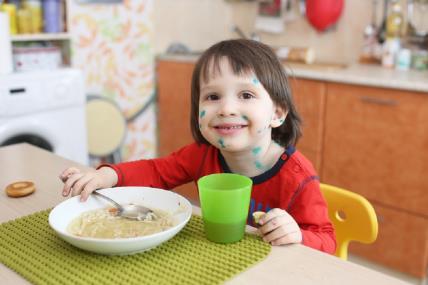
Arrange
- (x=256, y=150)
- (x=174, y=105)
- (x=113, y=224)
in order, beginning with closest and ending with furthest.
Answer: (x=113, y=224) < (x=256, y=150) < (x=174, y=105)

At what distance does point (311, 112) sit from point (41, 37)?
4.50 ft

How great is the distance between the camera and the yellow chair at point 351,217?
1134mm

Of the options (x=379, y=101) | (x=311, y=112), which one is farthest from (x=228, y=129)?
(x=311, y=112)

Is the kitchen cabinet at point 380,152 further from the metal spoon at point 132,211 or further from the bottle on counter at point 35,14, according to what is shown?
the bottle on counter at point 35,14

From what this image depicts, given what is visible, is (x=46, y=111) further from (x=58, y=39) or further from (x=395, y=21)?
(x=395, y=21)

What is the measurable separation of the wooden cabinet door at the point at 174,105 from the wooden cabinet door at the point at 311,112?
71 cm

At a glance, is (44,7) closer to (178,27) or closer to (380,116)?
(178,27)

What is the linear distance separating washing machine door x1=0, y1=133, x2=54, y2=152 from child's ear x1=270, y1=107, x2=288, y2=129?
5.09 feet

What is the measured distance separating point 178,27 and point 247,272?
2591 mm

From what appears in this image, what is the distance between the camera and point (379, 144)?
2.18 m

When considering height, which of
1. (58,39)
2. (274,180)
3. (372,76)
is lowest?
(274,180)

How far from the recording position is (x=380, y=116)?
2.15m

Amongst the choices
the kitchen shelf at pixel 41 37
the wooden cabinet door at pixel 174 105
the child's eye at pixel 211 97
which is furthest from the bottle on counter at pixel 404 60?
the child's eye at pixel 211 97

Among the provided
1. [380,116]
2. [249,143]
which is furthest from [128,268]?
[380,116]
